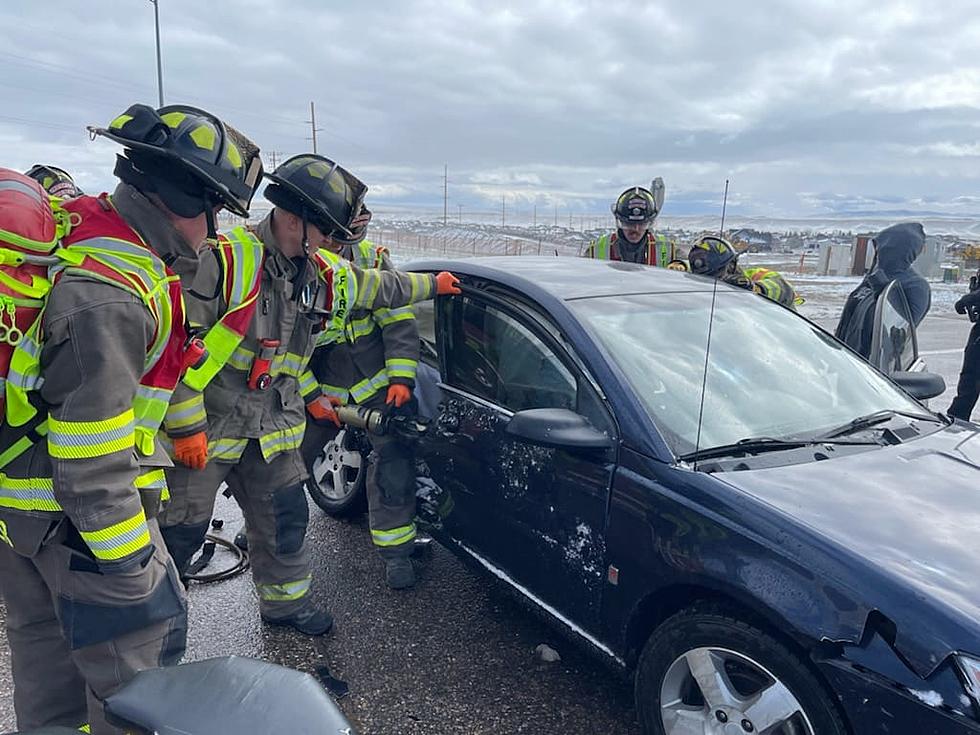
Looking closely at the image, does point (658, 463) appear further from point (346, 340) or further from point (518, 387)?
point (346, 340)

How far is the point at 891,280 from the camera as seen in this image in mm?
4145

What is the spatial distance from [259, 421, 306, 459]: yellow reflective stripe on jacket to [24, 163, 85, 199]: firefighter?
345 centimetres

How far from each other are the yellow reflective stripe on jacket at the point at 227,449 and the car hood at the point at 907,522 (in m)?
1.70

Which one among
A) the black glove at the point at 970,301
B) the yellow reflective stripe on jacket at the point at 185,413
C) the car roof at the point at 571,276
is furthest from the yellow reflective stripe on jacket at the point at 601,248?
the yellow reflective stripe on jacket at the point at 185,413

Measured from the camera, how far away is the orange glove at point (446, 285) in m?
3.12

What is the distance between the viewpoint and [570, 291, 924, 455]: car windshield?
2.33 meters

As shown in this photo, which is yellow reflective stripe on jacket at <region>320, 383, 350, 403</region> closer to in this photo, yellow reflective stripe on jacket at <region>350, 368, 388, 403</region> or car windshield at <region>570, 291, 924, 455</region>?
yellow reflective stripe on jacket at <region>350, 368, 388, 403</region>

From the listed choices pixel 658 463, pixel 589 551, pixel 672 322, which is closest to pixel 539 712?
pixel 589 551

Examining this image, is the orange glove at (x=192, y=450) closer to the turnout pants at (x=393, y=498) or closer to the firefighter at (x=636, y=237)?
the turnout pants at (x=393, y=498)

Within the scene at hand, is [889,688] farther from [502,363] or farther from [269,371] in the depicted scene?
[269,371]

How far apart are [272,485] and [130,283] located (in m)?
1.44

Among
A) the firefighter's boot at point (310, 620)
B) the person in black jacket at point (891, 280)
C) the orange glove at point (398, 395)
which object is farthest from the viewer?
the person in black jacket at point (891, 280)

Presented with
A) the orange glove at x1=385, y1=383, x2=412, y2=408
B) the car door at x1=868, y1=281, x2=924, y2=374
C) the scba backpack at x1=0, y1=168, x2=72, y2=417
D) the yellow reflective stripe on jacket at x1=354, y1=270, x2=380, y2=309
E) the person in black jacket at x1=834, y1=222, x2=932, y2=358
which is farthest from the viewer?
the person in black jacket at x1=834, y1=222, x2=932, y2=358

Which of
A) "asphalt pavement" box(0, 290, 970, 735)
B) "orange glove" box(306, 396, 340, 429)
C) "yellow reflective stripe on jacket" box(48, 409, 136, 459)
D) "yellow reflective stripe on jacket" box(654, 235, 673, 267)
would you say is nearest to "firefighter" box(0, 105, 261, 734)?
"yellow reflective stripe on jacket" box(48, 409, 136, 459)
